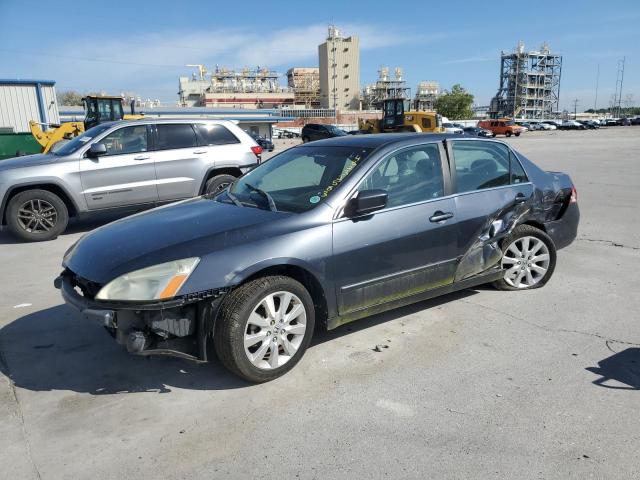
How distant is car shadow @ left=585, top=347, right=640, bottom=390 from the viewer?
317 centimetres

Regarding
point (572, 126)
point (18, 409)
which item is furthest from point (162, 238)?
point (572, 126)

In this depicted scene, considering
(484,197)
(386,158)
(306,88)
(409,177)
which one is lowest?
(484,197)

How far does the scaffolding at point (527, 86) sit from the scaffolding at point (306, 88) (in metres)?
48.5

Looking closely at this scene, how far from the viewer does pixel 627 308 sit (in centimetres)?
441

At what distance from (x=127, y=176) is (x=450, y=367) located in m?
6.05

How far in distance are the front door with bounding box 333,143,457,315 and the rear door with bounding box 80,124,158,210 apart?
16.8 ft

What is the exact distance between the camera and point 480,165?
4.51 meters

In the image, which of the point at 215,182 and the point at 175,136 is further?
the point at 215,182

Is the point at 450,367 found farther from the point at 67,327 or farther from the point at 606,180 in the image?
the point at 606,180

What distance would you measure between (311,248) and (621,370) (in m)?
2.25

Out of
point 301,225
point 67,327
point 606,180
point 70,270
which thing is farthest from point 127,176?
point 606,180

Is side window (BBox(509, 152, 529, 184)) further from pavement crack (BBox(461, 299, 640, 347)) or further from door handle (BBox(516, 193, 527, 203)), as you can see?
pavement crack (BBox(461, 299, 640, 347))

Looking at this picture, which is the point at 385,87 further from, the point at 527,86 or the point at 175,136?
the point at 175,136

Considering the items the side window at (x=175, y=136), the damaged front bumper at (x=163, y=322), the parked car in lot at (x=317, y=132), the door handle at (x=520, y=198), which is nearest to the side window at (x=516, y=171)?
the door handle at (x=520, y=198)
